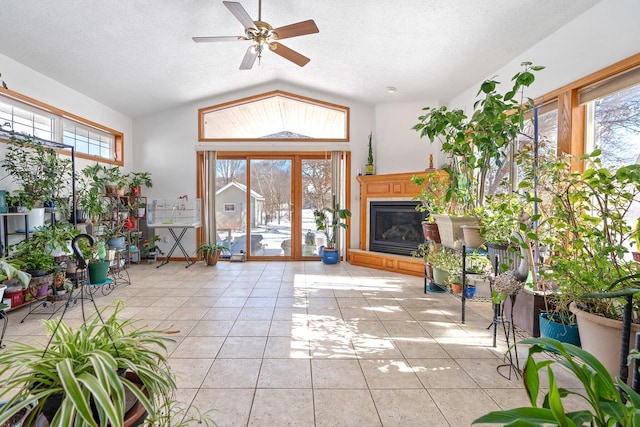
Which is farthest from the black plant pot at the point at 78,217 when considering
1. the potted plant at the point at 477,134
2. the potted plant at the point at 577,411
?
the potted plant at the point at 577,411

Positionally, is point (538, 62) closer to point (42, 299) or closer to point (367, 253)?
point (367, 253)

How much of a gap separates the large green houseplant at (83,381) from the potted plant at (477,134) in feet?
7.55

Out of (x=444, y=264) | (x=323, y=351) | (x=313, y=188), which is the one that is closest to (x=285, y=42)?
(x=313, y=188)

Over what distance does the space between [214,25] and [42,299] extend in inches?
137

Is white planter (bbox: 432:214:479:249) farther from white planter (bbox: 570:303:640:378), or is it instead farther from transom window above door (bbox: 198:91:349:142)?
transom window above door (bbox: 198:91:349:142)

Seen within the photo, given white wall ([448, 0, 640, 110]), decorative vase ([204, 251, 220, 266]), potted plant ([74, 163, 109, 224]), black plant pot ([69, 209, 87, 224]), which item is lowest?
decorative vase ([204, 251, 220, 266])

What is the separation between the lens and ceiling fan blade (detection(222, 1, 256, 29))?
2.43m

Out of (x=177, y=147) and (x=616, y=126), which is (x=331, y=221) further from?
(x=616, y=126)

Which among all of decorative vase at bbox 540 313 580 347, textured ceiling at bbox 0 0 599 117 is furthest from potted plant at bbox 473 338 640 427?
textured ceiling at bbox 0 0 599 117

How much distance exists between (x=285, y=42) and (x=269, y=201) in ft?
8.90

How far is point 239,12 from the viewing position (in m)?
2.55

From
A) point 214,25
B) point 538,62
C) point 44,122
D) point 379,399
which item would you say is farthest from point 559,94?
point 44,122

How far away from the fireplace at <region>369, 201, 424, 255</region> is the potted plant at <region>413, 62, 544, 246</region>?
188 cm

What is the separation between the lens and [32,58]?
3412 millimetres
